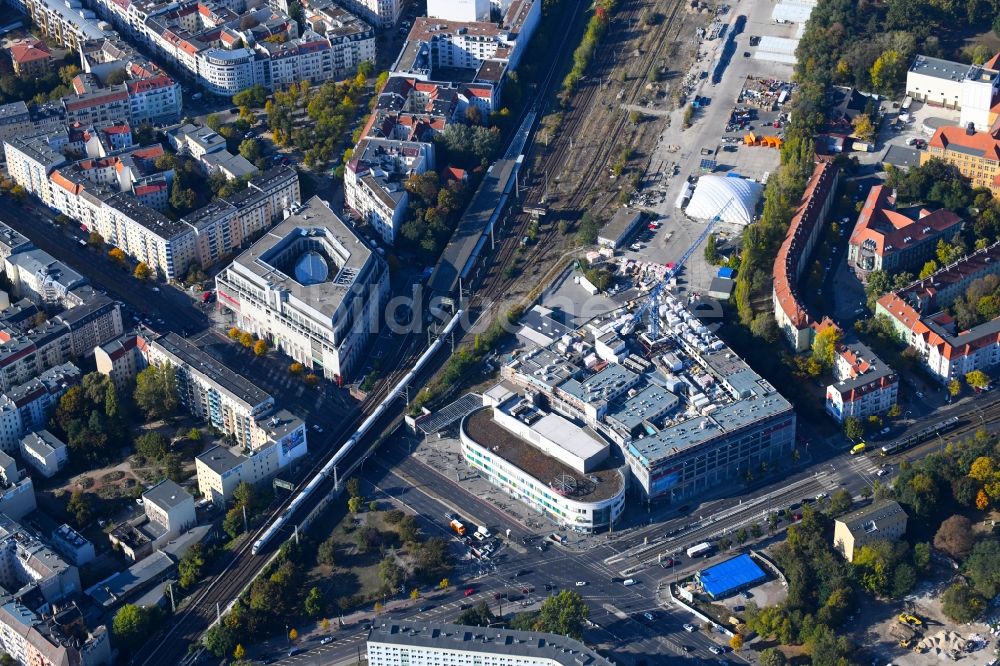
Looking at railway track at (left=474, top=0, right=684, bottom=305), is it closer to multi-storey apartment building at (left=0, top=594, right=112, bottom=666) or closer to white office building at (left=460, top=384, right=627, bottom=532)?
white office building at (left=460, top=384, right=627, bottom=532)

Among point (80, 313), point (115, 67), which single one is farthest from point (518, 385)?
point (115, 67)

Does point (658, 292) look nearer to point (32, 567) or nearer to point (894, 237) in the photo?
point (894, 237)

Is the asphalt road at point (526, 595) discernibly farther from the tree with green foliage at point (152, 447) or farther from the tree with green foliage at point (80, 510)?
the tree with green foliage at point (80, 510)

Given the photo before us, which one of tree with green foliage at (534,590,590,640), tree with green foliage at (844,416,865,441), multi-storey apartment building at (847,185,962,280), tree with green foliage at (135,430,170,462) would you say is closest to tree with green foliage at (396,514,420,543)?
tree with green foliage at (534,590,590,640)

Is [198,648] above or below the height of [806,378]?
below

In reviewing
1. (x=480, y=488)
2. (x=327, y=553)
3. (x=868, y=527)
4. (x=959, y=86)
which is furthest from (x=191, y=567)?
(x=959, y=86)

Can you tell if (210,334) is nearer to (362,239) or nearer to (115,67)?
(362,239)
